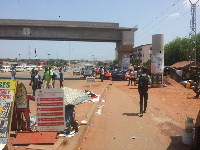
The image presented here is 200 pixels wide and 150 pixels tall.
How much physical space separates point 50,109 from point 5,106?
1063mm

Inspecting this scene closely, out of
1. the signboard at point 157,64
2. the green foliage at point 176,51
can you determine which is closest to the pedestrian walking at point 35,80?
the signboard at point 157,64

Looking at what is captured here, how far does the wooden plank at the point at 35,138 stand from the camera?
17.5 feet

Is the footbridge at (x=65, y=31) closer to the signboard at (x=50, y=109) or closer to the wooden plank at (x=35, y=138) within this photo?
the signboard at (x=50, y=109)

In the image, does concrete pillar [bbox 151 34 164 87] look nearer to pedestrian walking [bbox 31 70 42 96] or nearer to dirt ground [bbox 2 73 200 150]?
dirt ground [bbox 2 73 200 150]

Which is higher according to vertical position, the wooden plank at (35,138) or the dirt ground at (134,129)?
the wooden plank at (35,138)

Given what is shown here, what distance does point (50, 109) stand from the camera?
575cm

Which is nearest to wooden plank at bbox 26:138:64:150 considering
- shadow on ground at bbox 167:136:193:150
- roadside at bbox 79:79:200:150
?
roadside at bbox 79:79:200:150

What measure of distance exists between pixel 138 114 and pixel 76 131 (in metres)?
3.43

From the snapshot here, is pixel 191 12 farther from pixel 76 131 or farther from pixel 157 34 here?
pixel 76 131

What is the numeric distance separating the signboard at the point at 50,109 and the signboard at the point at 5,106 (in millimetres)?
656

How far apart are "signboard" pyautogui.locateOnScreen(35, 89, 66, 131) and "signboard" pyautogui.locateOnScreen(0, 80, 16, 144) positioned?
656 mm

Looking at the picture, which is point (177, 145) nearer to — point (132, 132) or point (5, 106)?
point (132, 132)

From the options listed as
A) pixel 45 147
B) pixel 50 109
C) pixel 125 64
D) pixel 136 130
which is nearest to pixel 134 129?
pixel 136 130

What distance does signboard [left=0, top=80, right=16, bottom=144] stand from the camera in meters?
5.08
